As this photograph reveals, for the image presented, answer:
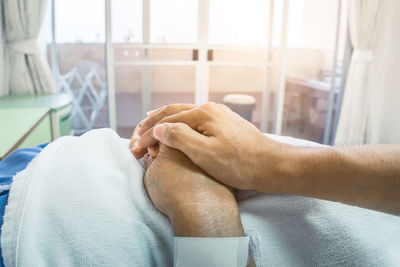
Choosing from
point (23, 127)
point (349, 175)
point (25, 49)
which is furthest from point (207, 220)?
point (25, 49)

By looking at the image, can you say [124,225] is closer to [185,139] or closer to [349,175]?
[185,139]

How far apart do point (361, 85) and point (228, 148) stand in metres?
3.45

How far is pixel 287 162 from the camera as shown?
565 millimetres

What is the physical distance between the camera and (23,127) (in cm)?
153

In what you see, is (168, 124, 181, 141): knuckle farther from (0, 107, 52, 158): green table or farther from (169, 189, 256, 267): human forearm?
(0, 107, 52, 158): green table

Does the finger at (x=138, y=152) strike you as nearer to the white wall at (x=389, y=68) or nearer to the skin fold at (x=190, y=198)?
the skin fold at (x=190, y=198)

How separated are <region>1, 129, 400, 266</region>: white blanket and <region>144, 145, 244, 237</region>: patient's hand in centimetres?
4

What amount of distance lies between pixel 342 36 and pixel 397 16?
56cm

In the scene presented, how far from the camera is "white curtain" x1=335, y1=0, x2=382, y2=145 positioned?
3.44 meters

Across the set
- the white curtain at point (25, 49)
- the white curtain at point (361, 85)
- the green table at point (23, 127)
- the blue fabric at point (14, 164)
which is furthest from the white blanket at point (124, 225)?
the white curtain at point (361, 85)

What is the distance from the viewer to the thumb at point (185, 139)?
603 mm

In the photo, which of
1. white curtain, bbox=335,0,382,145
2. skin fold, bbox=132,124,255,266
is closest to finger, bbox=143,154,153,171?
skin fold, bbox=132,124,255,266

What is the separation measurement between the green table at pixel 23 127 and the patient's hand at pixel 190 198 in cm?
78

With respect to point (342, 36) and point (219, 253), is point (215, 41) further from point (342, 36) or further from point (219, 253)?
point (219, 253)
